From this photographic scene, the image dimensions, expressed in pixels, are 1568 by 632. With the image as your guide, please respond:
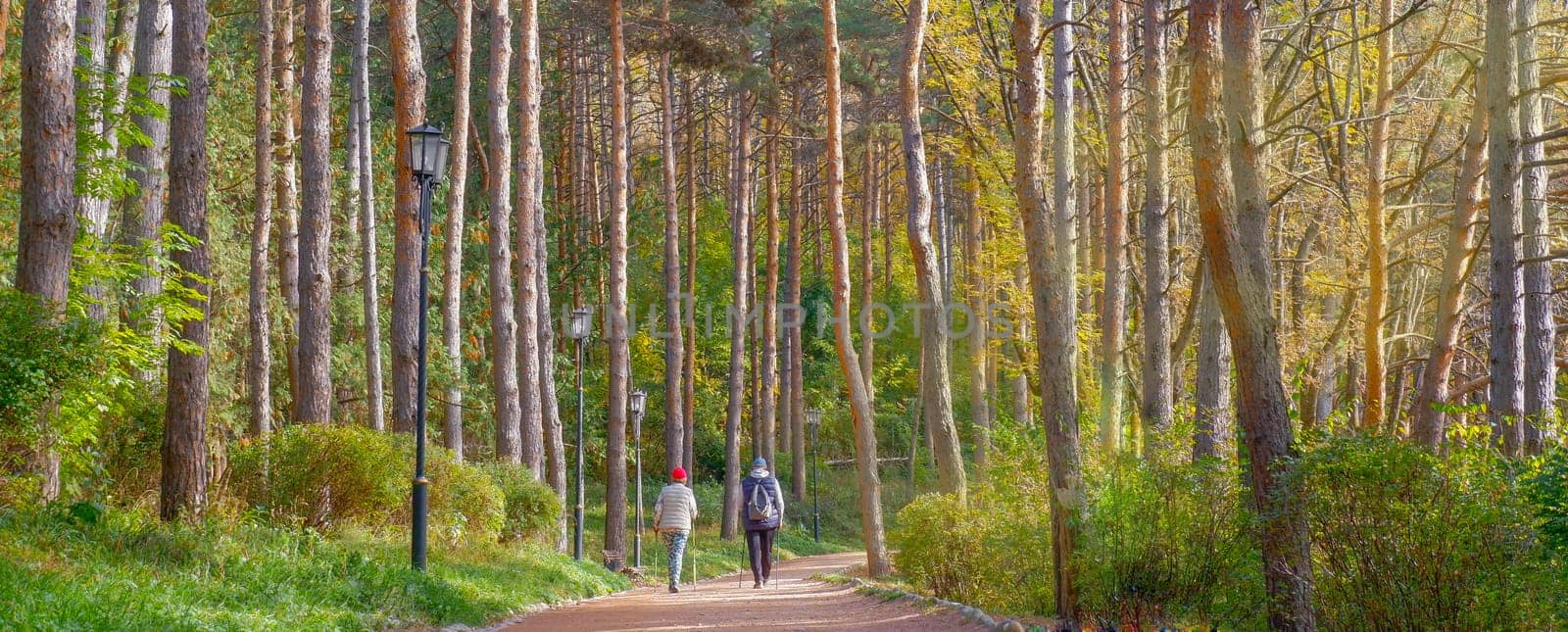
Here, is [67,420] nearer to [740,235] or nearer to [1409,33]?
[1409,33]

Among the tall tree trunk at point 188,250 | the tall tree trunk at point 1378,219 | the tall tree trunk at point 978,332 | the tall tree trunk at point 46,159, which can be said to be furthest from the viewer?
the tall tree trunk at point 978,332

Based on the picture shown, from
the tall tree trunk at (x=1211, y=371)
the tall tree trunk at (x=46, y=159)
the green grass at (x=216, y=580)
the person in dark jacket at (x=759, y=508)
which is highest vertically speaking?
the tall tree trunk at (x=46, y=159)

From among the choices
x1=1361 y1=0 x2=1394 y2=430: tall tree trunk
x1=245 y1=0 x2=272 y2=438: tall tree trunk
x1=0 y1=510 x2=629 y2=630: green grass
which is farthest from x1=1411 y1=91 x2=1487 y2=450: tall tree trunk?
x1=245 y1=0 x2=272 y2=438: tall tree trunk

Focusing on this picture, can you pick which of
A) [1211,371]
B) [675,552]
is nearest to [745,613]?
[675,552]

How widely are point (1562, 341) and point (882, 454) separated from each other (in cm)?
3097

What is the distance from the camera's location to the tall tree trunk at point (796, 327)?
32.2m

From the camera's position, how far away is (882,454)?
2100 inches

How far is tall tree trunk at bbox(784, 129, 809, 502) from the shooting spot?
32.2 m

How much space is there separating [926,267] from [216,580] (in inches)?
455

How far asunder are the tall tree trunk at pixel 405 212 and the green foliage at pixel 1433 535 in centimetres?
1063

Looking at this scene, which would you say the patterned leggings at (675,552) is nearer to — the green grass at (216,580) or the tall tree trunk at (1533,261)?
the green grass at (216,580)

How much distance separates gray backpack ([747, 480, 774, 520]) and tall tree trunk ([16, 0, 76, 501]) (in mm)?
9145

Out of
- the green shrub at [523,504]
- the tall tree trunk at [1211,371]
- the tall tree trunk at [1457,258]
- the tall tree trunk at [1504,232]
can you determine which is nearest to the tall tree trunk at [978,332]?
the tall tree trunk at [1211,371]

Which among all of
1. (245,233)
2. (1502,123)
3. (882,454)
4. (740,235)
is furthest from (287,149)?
(882,454)
